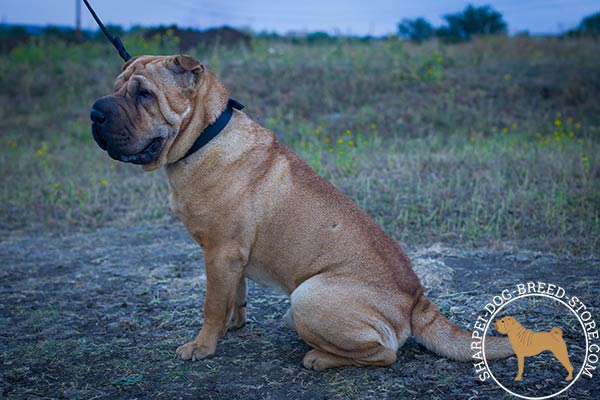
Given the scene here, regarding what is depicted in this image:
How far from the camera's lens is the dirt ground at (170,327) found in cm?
343

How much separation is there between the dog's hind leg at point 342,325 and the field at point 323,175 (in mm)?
116

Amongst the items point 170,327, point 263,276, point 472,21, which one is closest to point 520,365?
point 263,276

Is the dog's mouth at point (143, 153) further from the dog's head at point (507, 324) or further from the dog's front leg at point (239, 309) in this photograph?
the dog's head at point (507, 324)

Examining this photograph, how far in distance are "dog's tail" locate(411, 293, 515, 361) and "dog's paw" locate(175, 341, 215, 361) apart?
1.29 metres

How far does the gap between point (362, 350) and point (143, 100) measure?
194cm

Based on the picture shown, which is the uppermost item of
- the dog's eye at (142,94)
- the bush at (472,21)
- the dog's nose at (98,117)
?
the bush at (472,21)

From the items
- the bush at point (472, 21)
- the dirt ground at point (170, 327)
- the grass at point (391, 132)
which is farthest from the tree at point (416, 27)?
the dirt ground at point (170, 327)

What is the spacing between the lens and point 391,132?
11758 mm

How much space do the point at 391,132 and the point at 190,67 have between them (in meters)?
8.49

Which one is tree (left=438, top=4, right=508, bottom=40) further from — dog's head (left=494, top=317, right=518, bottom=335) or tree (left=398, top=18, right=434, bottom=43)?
dog's head (left=494, top=317, right=518, bottom=335)

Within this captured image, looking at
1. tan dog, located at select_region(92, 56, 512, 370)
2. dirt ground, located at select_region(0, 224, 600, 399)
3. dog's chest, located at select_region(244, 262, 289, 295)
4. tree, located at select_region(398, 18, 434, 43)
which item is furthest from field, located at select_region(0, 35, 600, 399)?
tree, located at select_region(398, 18, 434, 43)

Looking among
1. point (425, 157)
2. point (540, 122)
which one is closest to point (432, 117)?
point (540, 122)

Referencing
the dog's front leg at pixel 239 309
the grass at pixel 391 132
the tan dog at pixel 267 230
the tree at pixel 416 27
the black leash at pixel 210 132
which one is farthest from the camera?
the tree at pixel 416 27

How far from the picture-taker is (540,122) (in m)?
12.1
